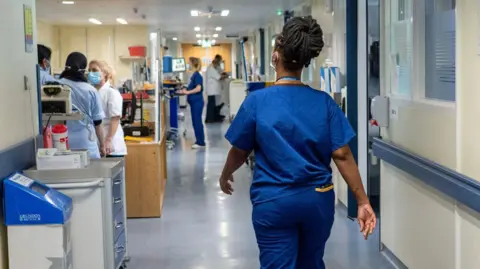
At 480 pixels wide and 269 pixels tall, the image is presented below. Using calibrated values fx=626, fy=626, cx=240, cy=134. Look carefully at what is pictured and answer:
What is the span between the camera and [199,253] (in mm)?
4680

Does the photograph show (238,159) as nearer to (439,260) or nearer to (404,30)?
(439,260)

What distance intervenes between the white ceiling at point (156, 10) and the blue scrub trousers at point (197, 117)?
5.34ft

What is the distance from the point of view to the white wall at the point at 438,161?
297 centimetres

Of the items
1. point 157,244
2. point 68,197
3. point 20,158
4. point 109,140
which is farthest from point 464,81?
point 109,140

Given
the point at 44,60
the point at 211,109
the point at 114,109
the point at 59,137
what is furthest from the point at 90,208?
the point at 211,109

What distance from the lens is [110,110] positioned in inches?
215

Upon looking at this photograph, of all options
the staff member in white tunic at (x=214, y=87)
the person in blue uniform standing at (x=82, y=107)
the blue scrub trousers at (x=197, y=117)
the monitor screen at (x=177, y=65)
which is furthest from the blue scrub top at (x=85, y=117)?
the monitor screen at (x=177, y=65)

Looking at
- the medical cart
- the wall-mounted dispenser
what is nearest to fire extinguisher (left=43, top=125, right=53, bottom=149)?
the medical cart

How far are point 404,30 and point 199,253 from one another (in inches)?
85.4

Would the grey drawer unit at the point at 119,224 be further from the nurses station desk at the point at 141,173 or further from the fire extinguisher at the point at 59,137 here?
the nurses station desk at the point at 141,173

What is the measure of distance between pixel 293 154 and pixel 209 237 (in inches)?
109

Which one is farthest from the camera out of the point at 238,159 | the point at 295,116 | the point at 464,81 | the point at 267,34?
the point at 267,34

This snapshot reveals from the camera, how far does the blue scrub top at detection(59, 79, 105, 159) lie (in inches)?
184

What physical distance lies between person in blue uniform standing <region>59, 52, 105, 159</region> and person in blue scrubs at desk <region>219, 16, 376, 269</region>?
233 centimetres
